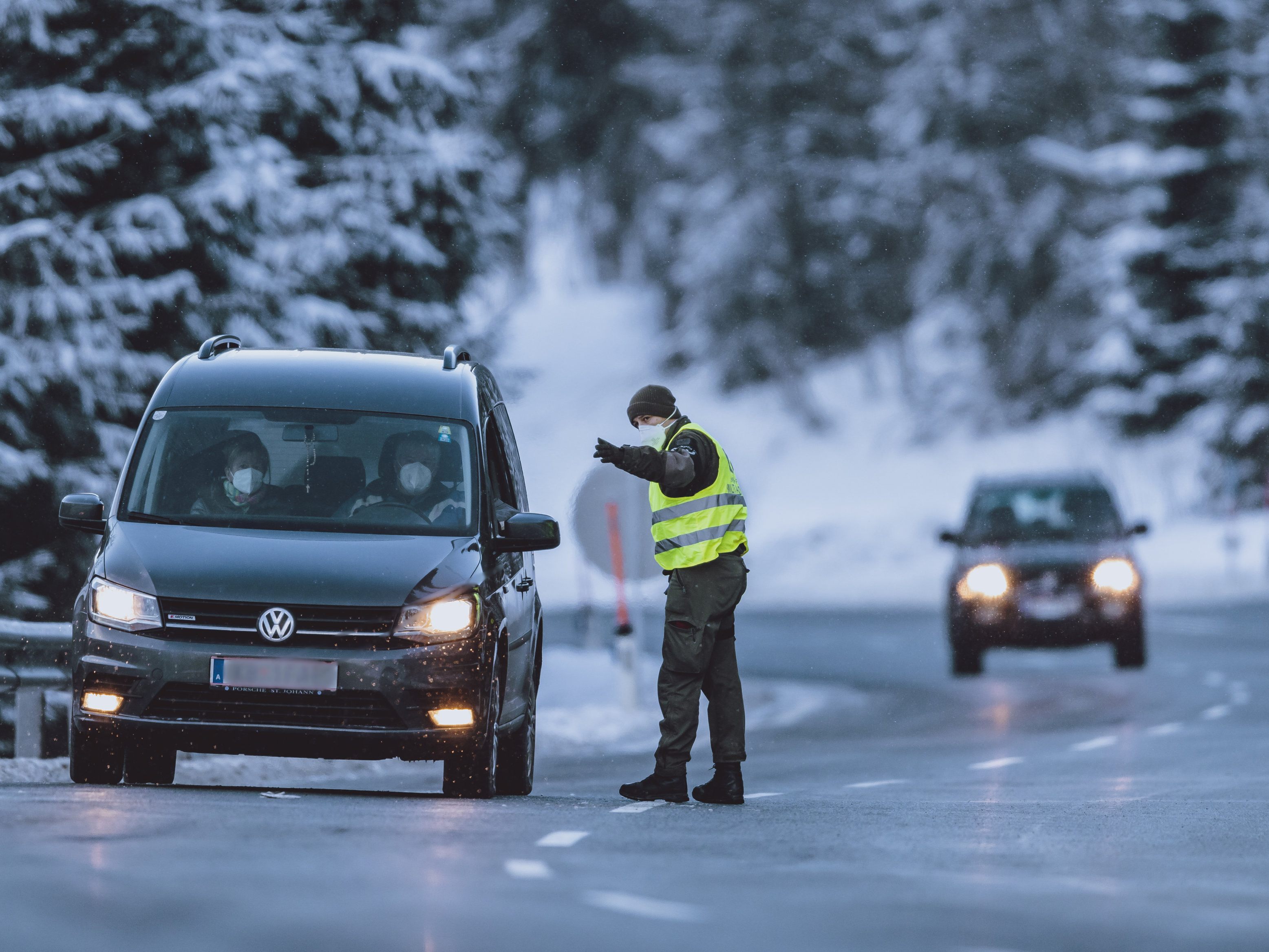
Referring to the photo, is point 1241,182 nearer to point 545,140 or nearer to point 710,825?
point 545,140

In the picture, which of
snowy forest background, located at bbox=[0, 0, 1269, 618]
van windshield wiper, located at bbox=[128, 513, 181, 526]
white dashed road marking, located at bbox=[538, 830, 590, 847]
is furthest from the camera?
snowy forest background, located at bbox=[0, 0, 1269, 618]

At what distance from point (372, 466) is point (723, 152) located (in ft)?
166

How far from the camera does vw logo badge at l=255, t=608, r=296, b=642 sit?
1047 cm

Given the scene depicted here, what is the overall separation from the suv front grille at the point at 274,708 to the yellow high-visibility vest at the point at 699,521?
4.49 ft

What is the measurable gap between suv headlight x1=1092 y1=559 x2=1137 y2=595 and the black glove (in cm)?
1368

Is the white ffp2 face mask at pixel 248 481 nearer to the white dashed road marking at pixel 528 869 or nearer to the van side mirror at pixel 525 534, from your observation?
the van side mirror at pixel 525 534

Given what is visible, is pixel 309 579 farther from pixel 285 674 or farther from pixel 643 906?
pixel 643 906

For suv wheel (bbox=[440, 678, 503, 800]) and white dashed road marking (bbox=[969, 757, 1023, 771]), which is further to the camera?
white dashed road marking (bbox=[969, 757, 1023, 771])

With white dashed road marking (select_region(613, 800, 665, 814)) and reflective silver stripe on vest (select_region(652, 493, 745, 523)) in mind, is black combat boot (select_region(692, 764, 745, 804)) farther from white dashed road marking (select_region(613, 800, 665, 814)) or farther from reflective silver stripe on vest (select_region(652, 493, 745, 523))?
reflective silver stripe on vest (select_region(652, 493, 745, 523))

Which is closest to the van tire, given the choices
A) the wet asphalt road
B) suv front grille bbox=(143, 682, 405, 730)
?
the wet asphalt road

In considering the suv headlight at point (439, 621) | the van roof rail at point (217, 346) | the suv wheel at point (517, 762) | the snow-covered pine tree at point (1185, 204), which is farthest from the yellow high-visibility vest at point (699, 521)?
the snow-covered pine tree at point (1185, 204)

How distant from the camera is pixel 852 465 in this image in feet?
207

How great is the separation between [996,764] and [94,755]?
6170 millimetres

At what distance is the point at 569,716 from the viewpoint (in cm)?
1945
